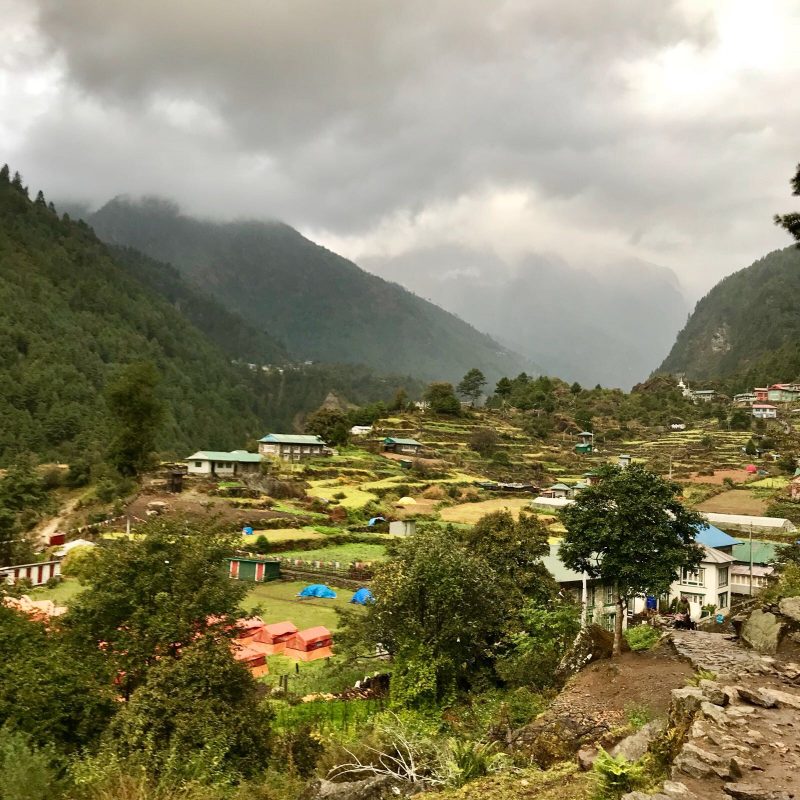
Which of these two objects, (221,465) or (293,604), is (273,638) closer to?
(293,604)

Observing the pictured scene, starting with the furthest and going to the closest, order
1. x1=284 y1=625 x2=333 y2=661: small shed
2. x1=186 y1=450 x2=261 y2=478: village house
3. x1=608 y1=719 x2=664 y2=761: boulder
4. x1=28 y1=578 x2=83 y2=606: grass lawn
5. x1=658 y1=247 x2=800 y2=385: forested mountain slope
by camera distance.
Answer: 1. x1=658 y1=247 x2=800 y2=385: forested mountain slope
2. x1=186 y1=450 x2=261 y2=478: village house
3. x1=28 y1=578 x2=83 y2=606: grass lawn
4. x1=284 y1=625 x2=333 y2=661: small shed
5. x1=608 y1=719 x2=664 y2=761: boulder

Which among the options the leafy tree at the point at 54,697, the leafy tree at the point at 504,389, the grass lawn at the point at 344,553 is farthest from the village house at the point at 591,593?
the leafy tree at the point at 504,389

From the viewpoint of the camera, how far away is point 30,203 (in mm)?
129875

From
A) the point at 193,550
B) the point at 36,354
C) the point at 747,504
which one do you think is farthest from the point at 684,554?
the point at 36,354

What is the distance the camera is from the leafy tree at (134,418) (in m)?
51.1

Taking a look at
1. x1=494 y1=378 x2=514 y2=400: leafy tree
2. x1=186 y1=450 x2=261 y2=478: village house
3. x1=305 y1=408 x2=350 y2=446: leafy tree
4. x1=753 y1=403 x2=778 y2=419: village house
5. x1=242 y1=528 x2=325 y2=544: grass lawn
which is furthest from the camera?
x1=494 y1=378 x2=514 y2=400: leafy tree

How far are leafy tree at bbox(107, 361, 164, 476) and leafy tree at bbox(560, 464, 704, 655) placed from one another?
44.4 meters

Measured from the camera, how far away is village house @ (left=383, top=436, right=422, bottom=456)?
69.6m

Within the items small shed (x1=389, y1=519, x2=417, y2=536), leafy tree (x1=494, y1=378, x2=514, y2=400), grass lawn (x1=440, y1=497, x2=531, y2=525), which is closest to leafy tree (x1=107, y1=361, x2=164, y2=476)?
small shed (x1=389, y1=519, x2=417, y2=536)

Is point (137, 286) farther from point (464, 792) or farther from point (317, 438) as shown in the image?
point (464, 792)

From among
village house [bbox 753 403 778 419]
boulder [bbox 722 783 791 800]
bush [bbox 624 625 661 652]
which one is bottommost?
bush [bbox 624 625 661 652]

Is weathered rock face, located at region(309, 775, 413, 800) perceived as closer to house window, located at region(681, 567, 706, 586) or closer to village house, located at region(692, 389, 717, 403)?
house window, located at region(681, 567, 706, 586)

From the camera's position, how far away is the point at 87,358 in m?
92.6

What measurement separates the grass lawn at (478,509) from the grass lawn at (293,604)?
15.1 m
